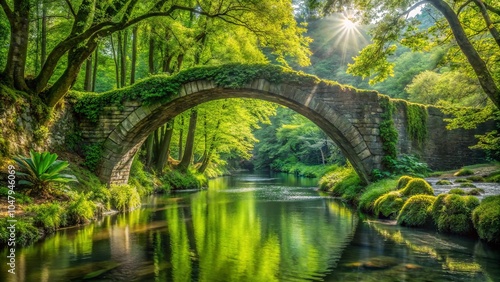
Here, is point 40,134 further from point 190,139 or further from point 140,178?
point 190,139

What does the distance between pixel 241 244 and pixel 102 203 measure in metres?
4.81

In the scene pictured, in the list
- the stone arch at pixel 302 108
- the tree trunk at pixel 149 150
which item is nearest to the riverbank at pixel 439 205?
the stone arch at pixel 302 108

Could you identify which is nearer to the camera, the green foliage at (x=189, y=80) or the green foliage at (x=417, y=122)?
the green foliage at (x=189, y=80)

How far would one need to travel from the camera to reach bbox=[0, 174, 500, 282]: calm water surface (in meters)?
4.89

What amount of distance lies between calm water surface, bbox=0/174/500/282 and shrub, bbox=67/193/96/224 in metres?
0.30

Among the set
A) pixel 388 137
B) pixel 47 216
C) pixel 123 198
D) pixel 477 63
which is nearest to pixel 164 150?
pixel 123 198

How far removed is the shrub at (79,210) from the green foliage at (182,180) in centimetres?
844

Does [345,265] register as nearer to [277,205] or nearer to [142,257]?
[142,257]

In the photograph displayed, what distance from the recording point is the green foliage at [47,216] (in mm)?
6867

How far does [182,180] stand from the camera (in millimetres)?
18828

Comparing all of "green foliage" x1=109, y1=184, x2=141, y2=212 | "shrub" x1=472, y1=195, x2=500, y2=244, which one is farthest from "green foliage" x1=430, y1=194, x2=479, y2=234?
"green foliage" x1=109, y1=184, x2=141, y2=212

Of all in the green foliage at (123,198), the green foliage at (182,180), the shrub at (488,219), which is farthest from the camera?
the green foliage at (182,180)

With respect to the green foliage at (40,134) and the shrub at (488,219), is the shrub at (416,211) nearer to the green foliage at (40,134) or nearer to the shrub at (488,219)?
the shrub at (488,219)

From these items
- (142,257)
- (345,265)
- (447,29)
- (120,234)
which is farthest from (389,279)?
(447,29)
